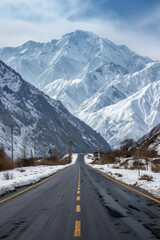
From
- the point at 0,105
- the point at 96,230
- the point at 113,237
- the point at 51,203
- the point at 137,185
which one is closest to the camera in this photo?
the point at 113,237

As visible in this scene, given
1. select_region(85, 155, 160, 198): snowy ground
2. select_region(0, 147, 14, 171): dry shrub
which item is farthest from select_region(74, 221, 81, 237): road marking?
select_region(0, 147, 14, 171): dry shrub

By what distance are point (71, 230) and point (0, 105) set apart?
194m

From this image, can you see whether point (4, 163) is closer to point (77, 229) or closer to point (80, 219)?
point (80, 219)

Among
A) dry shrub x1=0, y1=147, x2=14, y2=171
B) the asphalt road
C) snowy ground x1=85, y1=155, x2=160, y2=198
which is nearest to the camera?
the asphalt road

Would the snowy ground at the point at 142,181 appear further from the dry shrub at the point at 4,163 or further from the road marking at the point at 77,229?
the dry shrub at the point at 4,163

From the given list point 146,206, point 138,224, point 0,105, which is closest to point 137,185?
point 146,206

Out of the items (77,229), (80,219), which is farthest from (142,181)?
(77,229)

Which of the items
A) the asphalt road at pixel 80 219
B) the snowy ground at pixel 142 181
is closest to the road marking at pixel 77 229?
the asphalt road at pixel 80 219

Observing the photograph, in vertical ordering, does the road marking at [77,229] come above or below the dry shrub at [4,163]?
below

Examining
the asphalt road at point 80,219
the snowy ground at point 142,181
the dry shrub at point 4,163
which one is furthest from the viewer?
the dry shrub at point 4,163

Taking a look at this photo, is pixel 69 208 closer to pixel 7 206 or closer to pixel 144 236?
pixel 7 206

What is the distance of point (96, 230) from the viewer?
23.5ft

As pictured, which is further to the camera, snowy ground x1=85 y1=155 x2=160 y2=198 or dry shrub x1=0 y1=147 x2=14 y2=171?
dry shrub x1=0 y1=147 x2=14 y2=171

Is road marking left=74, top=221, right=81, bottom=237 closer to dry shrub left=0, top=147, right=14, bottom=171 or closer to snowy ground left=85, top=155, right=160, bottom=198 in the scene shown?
snowy ground left=85, top=155, right=160, bottom=198
